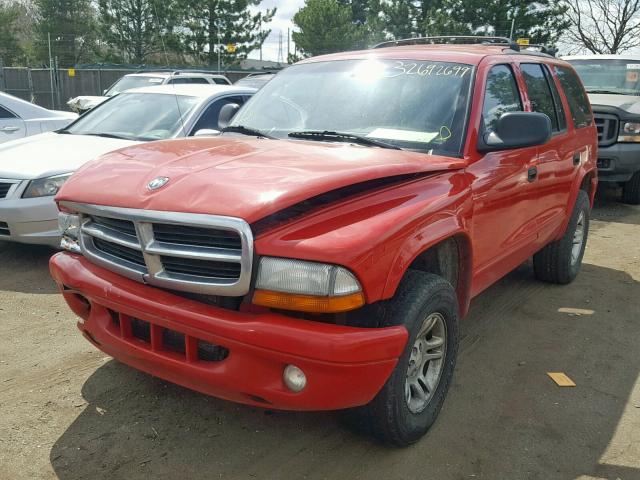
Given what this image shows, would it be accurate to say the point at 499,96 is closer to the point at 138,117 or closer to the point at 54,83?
the point at 138,117

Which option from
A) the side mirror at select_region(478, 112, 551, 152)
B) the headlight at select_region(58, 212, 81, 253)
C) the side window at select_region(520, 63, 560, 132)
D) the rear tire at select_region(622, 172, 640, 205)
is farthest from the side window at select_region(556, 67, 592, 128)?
the rear tire at select_region(622, 172, 640, 205)

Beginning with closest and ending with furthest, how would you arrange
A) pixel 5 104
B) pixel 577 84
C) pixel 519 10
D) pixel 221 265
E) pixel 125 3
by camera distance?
pixel 221 265
pixel 577 84
pixel 5 104
pixel 519 10
pixel 125 3

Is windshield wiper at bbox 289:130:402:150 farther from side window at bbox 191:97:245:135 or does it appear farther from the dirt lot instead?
side window at bbox 191:97:245:135

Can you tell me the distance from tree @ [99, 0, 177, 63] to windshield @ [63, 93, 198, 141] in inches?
1226

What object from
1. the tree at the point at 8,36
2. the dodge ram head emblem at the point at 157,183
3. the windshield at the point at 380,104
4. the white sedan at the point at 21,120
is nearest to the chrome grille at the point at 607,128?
the windshield at the point at 380,104

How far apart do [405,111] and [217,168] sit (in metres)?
1.24

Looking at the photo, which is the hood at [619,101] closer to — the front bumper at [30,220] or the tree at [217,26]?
the front bumper at [30,220]

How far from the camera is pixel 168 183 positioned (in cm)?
262

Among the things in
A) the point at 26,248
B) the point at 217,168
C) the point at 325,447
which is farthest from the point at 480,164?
the point at 26,248

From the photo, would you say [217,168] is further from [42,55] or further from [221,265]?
[42,55]

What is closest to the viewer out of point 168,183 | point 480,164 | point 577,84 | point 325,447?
point 168,183

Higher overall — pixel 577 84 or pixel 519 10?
pixel 519 10

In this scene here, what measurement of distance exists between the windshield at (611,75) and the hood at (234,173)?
770 centimetres

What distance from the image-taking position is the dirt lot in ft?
9.02
